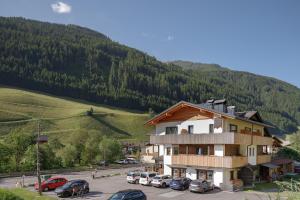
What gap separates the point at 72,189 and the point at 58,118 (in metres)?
123

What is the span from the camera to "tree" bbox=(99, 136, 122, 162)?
8738 centimetres

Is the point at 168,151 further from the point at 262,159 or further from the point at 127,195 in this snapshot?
the point at 127,195

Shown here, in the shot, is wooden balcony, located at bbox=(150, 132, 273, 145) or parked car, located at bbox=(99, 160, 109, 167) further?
parked car, located at bbox=(99, 160, 109, 167)

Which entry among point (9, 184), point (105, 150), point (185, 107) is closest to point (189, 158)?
point (185, 107)

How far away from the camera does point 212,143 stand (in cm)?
4694

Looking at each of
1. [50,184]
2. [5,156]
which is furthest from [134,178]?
[5,156]

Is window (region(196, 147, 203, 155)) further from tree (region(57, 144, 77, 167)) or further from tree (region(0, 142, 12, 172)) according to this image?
tree (region(57, 144, 77, 167))

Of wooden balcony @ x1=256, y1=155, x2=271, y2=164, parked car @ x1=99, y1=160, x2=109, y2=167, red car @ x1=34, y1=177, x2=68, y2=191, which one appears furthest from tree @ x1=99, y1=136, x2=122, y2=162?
wooden balcony @ x1=256, y1=155, x2=271, y2=164

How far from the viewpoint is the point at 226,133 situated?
45.8 meters

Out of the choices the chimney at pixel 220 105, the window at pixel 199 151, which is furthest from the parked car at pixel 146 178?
the chimney at pixel 220 105

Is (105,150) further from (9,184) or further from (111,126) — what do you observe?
(111,126)

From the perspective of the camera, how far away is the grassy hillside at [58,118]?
14200 centimetres

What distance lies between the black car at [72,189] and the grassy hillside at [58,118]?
89.4 m

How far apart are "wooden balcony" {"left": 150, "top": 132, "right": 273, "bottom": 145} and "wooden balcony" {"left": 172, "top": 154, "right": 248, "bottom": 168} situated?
1942mm
